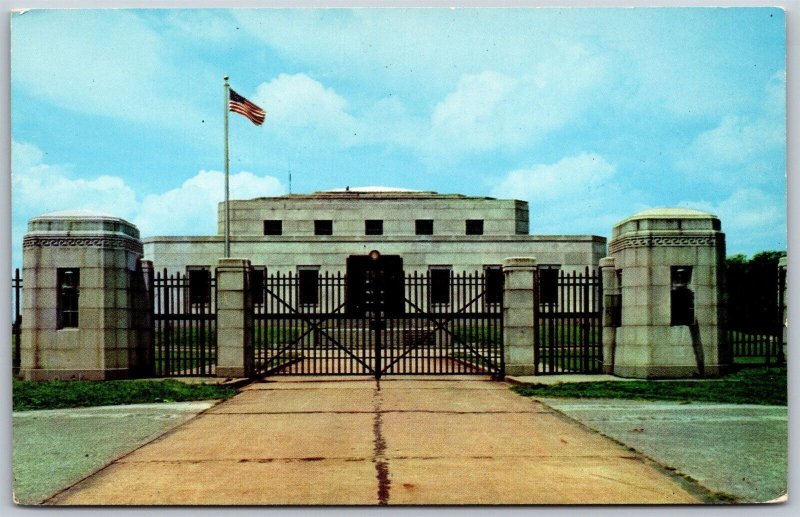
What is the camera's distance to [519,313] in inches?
663

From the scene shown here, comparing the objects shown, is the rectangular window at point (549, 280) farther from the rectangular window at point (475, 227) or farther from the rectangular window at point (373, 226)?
the rectangular window at point (373, 226)

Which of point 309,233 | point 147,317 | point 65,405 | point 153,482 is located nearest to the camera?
point 153,482

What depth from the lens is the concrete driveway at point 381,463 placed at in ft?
24.1

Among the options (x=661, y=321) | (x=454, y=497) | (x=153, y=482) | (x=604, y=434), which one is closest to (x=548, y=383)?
(x=661, y=321)

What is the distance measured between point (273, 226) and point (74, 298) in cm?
3681

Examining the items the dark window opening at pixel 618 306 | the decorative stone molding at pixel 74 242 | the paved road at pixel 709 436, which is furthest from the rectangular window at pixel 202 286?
the dark window opening at pixel 618 306

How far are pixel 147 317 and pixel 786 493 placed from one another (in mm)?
13367

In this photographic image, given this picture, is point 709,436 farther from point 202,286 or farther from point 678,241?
point 202,286

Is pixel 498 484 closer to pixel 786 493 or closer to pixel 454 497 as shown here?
pixel 454 497

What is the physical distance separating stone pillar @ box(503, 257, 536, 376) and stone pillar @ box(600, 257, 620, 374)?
164cm

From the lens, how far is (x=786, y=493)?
8016 millimetres

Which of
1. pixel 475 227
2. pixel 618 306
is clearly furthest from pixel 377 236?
pixel 618 306

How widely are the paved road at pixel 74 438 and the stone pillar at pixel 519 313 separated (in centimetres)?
719

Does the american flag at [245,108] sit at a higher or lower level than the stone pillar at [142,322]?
higher
